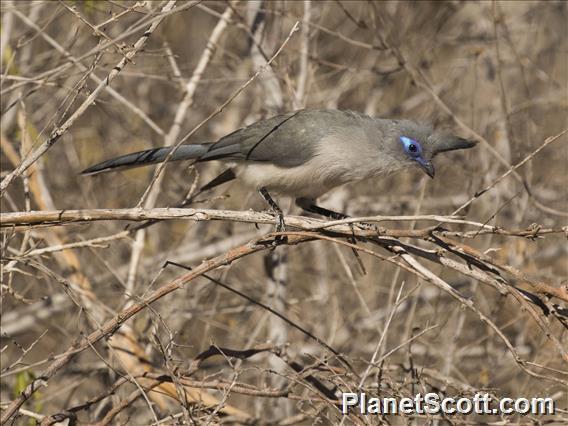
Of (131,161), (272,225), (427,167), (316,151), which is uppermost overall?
(131,161)

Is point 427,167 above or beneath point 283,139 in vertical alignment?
beneath

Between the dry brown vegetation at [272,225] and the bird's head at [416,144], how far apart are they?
341mm

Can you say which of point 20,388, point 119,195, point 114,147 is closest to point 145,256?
point 119,195

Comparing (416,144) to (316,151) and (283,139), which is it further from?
(283,139)

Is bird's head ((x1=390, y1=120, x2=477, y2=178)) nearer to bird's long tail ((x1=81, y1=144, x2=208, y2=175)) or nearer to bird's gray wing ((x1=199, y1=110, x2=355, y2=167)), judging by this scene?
bird's gray wing ((x1=199, y1=110, x2=355, y2=167))

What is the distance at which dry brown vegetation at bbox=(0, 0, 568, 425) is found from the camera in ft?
12.1

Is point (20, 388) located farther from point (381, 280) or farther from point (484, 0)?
point (484, 0)

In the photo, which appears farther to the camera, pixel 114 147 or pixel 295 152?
pixel 114 147

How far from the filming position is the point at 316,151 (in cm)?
476

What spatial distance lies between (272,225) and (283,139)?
669mm

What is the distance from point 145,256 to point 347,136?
246cm

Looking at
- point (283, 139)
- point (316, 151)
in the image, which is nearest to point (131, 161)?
point (283, 139)

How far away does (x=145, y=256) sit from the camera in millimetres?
6496

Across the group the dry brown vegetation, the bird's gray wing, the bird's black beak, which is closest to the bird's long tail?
the dry brown vegetation
